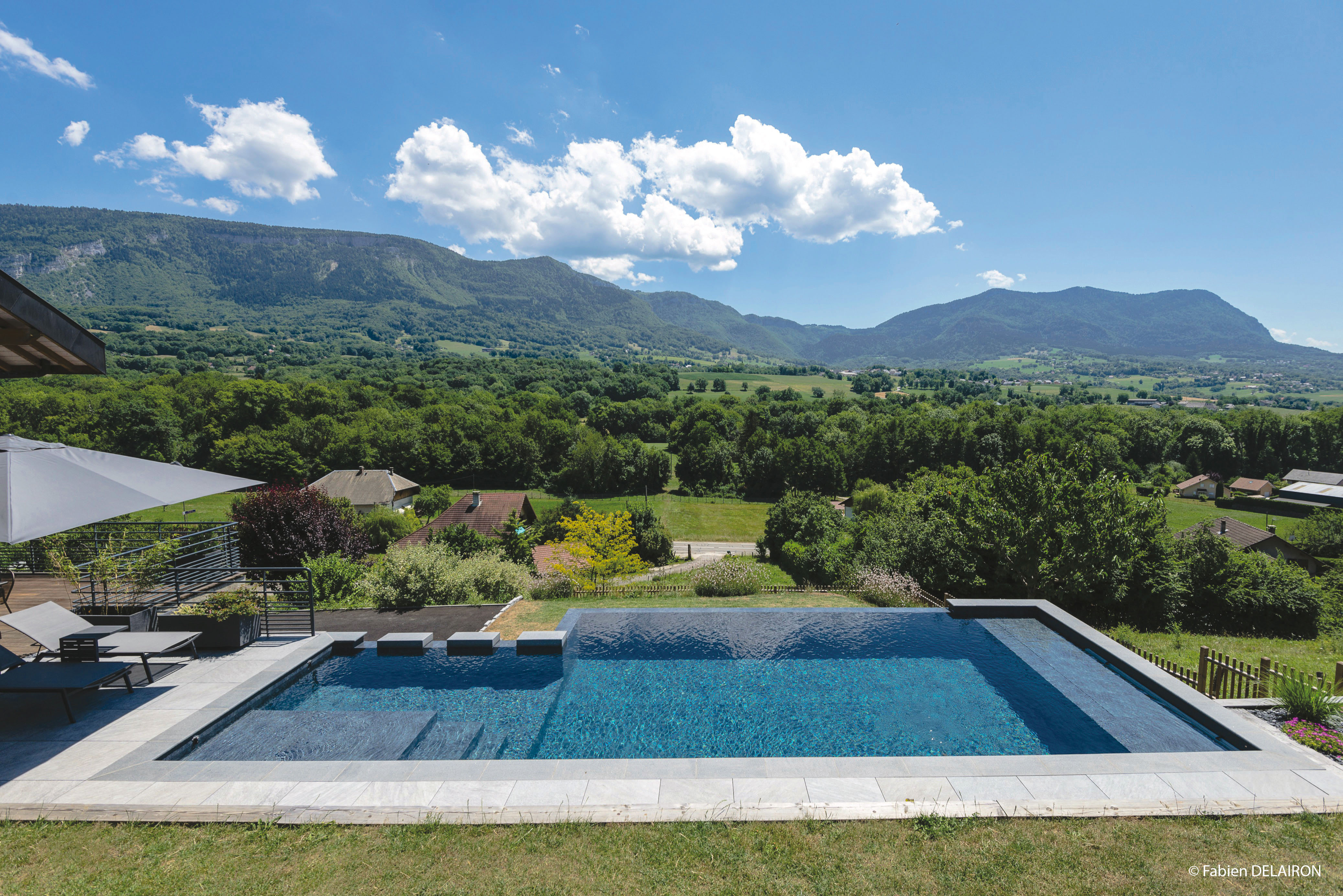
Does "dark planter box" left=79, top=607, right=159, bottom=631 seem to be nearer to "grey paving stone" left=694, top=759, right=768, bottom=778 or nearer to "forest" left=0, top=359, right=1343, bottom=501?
"grey paving stone" left=694, top=759, right=768, bottom=778

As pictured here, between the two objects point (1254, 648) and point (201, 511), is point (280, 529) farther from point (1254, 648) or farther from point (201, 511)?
point (201, 511)

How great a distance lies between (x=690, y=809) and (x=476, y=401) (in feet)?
261

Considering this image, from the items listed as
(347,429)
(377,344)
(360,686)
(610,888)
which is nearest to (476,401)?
(347,429)

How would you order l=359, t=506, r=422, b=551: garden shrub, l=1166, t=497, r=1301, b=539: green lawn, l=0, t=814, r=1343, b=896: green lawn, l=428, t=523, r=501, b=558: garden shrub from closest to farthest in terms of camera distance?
1. l=0, t=814, r=1343, b=896: green lawn
2. l=428, t=523, r=501, b=558: garden shrub
3. l=359, t=506, r=422, b=551: garden shrub
4. l=1166, t=497, r=1301, b=539: green lawn

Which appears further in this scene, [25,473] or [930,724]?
[930,724]

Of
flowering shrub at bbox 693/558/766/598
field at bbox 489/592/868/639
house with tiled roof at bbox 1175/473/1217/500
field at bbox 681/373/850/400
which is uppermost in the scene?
field at bbox 681/373/850/400

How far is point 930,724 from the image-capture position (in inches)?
294

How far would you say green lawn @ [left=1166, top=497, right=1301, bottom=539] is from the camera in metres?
46.5

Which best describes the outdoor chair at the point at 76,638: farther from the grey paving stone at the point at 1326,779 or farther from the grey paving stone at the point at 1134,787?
the grey paving stone at the point at 1326,779

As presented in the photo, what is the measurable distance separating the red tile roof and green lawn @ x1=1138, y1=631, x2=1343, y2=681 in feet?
96.4

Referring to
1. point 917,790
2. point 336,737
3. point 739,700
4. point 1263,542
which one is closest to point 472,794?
point 336,737

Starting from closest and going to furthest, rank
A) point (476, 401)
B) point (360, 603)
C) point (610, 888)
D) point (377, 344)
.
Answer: point (610, 888) → point (360, 603) → point (476, 401) → point (377, 344)

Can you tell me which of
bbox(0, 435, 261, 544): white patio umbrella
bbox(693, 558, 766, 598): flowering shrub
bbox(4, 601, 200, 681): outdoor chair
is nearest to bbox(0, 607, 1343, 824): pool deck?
bbox(4, 601, 200, 681): outdoor chair

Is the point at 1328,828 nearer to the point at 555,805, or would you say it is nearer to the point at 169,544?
the point at 555,805
